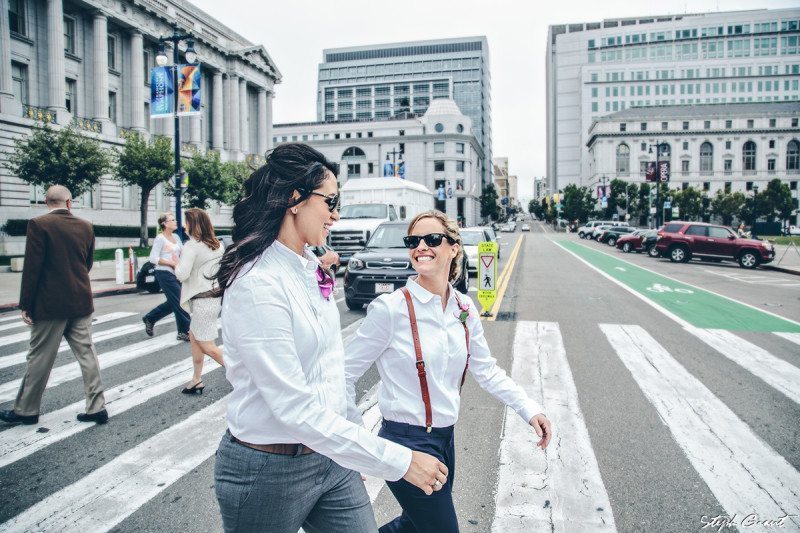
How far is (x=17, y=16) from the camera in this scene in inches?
1389

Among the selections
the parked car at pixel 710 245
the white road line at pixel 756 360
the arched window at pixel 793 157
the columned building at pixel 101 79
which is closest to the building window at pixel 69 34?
the columned building at pixel 101 79

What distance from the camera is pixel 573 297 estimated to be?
13711 millimetres

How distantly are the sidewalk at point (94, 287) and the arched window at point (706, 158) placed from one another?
10933 cm

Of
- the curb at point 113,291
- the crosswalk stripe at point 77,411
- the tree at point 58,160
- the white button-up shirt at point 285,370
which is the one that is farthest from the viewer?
the tree at point 58,160

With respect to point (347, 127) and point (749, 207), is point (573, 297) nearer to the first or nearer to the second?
point (749, 207)

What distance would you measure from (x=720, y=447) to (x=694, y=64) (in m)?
136

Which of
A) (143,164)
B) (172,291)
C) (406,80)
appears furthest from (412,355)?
(406,80)

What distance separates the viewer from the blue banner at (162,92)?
18.3 m

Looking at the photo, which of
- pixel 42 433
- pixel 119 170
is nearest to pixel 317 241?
pixel 42 433

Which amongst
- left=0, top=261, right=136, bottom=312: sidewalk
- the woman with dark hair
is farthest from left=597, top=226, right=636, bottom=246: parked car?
the woman with dark hair

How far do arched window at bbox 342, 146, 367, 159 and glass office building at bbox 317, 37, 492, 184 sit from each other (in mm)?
33978

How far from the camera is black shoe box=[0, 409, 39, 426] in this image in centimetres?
508

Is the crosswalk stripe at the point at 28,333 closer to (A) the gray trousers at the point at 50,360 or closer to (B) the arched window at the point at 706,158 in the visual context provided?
(A) the gray trousers at the point at 50,360

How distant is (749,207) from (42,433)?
267 ft
